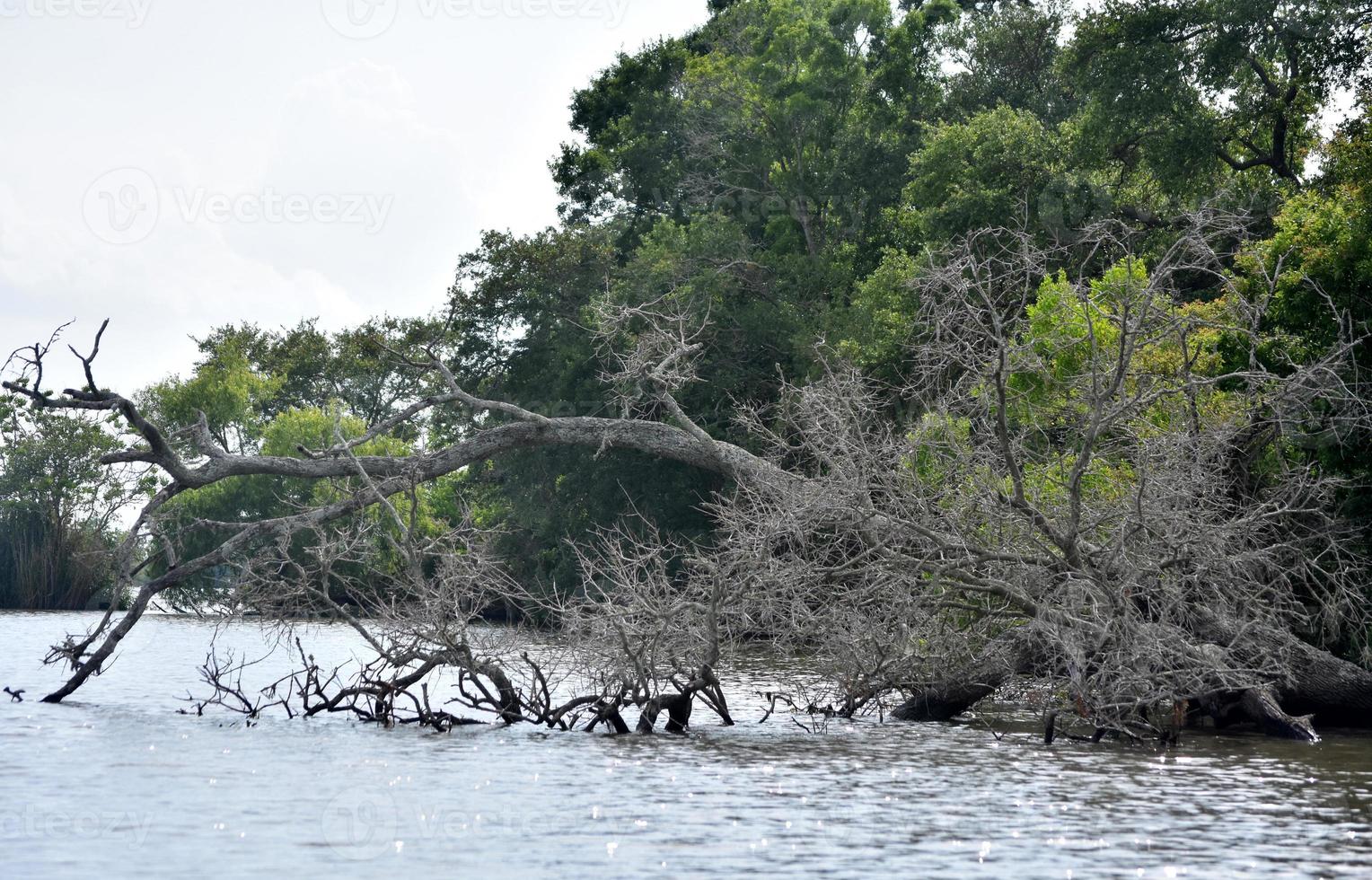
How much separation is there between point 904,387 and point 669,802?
6.92 m

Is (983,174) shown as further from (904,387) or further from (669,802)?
(669,802)

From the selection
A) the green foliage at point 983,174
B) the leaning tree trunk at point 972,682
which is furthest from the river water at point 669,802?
the green foliage at point 983,174

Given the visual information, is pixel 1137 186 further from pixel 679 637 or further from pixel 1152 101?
pixel 679 637

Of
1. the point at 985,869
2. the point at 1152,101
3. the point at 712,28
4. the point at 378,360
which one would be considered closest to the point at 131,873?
the point at 985,869

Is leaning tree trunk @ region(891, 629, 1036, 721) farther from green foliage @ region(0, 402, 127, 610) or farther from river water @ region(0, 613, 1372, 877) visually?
green foliage @ region(0, 402, 127, 610)

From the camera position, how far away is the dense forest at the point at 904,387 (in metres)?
15.2

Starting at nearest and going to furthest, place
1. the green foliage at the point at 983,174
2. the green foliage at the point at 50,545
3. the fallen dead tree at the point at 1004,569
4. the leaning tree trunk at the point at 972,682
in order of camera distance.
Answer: the fallen dead tree at the point at 1004,569, the leaning tree trunk at the point at 972,682, the green foliage at the point at 983,174, the green foliage at the point at 50,545

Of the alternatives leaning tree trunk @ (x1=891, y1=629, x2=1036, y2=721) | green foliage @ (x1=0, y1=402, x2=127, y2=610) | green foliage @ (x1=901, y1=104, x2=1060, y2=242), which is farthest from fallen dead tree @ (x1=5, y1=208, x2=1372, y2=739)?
green foliage @ (x1=0, y1=402, x2=127, y2=610)

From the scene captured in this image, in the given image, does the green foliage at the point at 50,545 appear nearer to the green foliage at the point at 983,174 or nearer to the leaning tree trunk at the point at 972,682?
the green foliage at the point at 983,174

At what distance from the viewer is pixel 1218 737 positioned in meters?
16.2

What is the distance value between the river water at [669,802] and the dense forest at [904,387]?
1082 millimetres

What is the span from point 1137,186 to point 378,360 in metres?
32.0

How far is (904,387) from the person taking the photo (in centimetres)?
1727

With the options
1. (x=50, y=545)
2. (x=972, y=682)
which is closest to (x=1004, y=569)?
(x=972, y=682)
